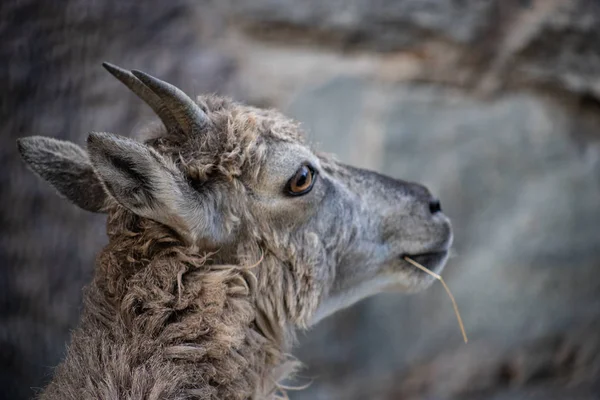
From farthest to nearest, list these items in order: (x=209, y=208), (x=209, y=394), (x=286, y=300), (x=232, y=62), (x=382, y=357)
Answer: (x=382, y=357) → (x=232, y=62) → (x=286, y=300) → (x=209, y=208) → (x=209, y=394)

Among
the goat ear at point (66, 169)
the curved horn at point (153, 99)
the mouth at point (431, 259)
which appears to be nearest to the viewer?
the curved horn at point (153, 99)

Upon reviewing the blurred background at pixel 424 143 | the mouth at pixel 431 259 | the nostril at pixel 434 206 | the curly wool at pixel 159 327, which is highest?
the blurred background at pixel 424 143

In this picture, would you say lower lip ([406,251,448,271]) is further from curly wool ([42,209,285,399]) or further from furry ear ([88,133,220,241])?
furry ear ([88,133,220,241])

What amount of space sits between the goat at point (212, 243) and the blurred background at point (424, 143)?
2396mm

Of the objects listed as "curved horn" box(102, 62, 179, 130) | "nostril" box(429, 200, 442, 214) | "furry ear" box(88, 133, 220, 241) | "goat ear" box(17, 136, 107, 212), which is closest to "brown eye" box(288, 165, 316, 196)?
"furry ear" box(88, 133, 220, 241)

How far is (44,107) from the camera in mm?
5145

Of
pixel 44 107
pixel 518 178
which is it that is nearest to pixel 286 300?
pixel 44 107

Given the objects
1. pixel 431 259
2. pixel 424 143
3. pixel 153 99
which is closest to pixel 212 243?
pixel 153 99

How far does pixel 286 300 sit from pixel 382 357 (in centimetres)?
353

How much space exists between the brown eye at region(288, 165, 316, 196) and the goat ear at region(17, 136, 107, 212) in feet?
3.11

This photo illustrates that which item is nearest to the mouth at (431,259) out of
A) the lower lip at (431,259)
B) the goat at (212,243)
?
the lower lip at (431,259)

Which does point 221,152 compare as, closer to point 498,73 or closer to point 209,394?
point 209,394

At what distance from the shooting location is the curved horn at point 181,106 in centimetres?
280

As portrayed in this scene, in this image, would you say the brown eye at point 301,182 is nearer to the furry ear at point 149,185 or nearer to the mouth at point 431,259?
the furry ear at point 149,185
